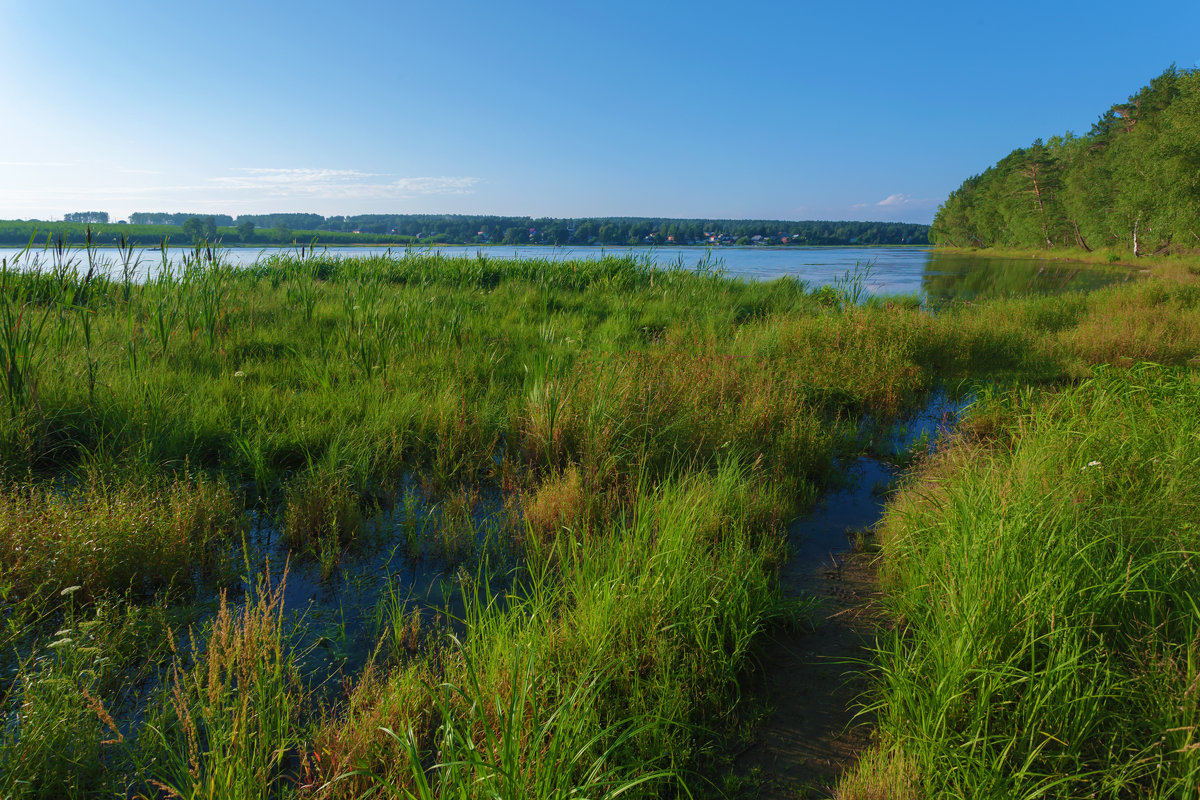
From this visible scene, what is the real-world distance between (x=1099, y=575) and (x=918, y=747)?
3.18 ft

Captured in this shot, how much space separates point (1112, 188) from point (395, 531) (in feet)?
160

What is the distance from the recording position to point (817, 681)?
2.58m

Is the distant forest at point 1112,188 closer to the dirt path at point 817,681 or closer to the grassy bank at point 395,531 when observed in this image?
the grassy bank at point 395,531

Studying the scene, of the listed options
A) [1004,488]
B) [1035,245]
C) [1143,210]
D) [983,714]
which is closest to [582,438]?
[1004,488]

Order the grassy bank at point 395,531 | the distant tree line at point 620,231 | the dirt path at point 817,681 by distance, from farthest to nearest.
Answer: the distant tree line at point 620,231
the dirt path at point 817,681
the grassy bank at point 395,531

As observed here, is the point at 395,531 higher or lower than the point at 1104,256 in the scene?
lower

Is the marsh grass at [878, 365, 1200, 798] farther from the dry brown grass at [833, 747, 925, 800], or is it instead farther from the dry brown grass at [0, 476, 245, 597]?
the dry brown grass at [0, 476, 245, 597]

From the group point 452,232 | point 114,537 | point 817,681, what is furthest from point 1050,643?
point 452,232

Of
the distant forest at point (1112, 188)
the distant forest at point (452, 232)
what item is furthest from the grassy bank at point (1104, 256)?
the distant forest at point (452, 232)

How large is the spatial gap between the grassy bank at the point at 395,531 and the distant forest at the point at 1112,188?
87.0 feet

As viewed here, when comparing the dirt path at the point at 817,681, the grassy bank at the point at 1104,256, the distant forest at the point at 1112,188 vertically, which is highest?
the distant forest at the point at 1112,188

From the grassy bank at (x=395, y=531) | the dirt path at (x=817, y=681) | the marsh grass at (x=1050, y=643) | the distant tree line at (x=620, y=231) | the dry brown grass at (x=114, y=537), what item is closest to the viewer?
the marsh grass at (x=1050, y=643)

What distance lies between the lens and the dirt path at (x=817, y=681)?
2.13 m

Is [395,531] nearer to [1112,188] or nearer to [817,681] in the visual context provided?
[817,681]
